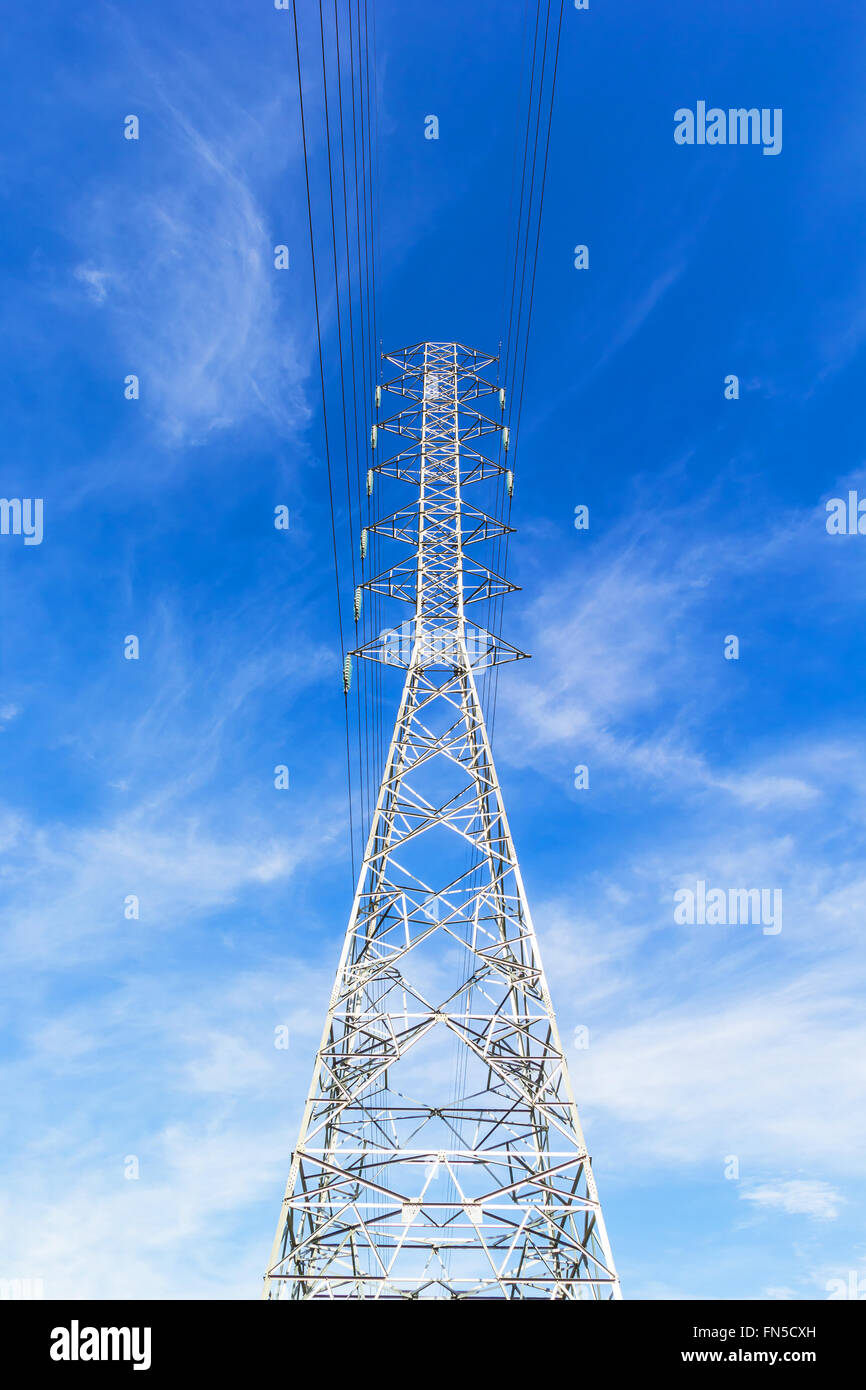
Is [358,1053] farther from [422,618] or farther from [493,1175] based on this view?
[422,618]

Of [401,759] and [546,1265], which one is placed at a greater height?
[401,759]

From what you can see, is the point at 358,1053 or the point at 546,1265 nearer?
the point at 546,1265

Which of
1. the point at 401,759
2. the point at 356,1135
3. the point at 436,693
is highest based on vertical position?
the point at 436,693

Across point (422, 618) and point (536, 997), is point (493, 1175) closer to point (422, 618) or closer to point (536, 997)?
point (536, 997)
